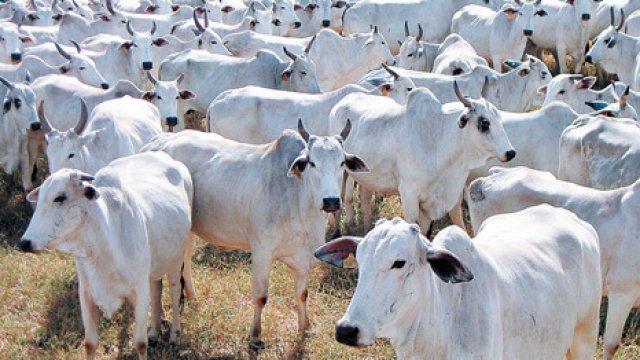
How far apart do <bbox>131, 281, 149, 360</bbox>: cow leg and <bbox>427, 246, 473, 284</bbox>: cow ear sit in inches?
99.1

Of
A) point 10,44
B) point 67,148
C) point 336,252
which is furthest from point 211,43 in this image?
point 336,252

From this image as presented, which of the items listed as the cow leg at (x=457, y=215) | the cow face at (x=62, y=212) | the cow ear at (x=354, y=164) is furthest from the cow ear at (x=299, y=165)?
the cow leg at (x=457, y=215)

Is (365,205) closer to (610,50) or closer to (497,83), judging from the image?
(497,83)

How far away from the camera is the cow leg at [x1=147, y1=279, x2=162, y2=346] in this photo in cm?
650

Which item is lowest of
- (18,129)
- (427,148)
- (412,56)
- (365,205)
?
(365,205)

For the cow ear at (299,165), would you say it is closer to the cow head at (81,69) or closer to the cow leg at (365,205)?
the cow leg at (365,205)

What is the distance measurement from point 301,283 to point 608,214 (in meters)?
2.23

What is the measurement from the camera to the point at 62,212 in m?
5.32

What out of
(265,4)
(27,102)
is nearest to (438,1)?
(265,4)

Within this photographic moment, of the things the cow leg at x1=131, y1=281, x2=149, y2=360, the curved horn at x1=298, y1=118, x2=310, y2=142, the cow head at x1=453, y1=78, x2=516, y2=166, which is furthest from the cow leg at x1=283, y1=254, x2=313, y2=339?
the cow head at x1=453, y1=78, x2=516, y2=166

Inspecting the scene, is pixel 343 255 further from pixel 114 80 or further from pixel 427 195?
pixel 114 80

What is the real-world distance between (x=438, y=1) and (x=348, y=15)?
1709 mm

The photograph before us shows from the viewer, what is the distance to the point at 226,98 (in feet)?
30.5

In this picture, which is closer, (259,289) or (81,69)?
(259,289)
